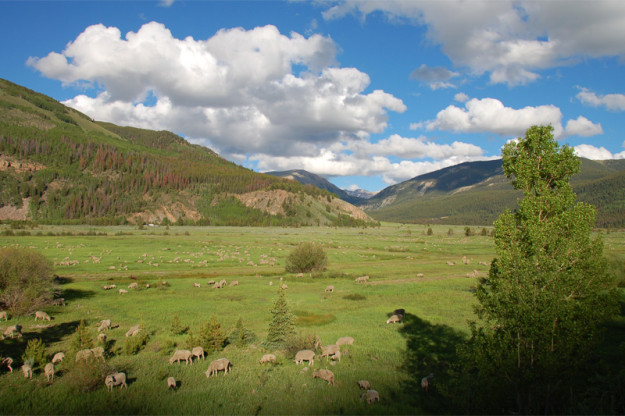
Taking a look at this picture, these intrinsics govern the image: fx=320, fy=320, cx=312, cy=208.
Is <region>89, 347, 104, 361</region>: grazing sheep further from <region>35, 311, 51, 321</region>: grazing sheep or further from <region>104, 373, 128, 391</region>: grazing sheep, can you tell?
<region>35, 311, 51, 321</region>: grazing sheep

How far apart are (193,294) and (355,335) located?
764 inches

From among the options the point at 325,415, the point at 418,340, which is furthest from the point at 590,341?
the point at 418,340

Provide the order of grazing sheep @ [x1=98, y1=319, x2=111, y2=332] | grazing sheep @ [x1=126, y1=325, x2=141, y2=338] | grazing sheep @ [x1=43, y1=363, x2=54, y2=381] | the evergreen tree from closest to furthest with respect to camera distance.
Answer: the evergreen tree, grazing sheep @ [x1=43, y1=363, x2=54, y2=381], grazing sheep @ [x1=126, y1=325, x2=141, y2=338], grazing sheep @ [x1=98, y1=319, x2=111, y2=332]

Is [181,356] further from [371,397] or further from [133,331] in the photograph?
[371,397]

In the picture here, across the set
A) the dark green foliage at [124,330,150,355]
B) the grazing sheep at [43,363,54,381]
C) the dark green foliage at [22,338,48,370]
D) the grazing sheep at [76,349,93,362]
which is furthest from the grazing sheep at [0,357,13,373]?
the dark green foliage at [124,330,150,355]

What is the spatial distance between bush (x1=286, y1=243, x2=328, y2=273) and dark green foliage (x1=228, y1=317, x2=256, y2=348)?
2756 centimetres

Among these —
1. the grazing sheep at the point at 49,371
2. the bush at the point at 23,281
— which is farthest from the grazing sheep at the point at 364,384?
the bush at the point at 23,281

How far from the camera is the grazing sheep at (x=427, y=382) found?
492 inches

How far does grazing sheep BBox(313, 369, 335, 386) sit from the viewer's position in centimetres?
1302

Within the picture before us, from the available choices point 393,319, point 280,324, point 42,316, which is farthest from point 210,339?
point 42,316

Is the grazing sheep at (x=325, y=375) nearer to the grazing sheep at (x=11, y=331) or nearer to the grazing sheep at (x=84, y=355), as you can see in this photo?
the grazing sheep at (x=84, y=355)

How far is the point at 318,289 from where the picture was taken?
3594cm

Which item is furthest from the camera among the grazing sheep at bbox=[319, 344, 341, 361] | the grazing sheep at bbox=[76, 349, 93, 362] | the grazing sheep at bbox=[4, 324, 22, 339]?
the grazing sheep at bbox=[4, 324, 22, 339]

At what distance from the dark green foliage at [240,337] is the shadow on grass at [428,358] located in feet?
28.5
